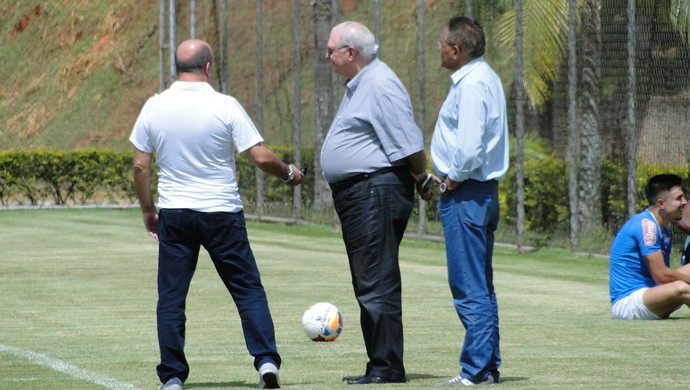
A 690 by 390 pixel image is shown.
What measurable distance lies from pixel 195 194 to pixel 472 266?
1.63 meters

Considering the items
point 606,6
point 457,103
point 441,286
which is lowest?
point 441,286

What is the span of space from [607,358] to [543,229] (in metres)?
11.2

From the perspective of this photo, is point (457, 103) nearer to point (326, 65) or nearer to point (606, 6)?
point (606, 6)

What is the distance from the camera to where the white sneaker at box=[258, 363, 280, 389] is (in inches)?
Answer: 319

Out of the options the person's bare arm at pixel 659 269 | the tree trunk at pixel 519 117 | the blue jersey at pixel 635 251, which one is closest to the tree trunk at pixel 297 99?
the tree trunk at pixel 519 117

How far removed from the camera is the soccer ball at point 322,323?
10.8 m

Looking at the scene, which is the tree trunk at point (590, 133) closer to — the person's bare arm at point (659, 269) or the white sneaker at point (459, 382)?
the person's bare arm at point (659, 269)

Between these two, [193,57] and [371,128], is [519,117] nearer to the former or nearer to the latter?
[371,128]

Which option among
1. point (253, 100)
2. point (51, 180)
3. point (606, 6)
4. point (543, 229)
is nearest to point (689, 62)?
point (606, 6)

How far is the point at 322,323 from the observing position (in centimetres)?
1080

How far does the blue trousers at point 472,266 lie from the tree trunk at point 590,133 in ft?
37.0

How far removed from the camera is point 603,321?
12328 millimetres

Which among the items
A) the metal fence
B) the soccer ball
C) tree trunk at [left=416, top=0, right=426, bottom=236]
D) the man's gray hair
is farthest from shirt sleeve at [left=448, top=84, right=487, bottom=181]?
tree trunk at [left=416, top=0, right=426, bottom=236]

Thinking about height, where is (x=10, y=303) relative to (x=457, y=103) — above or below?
below
